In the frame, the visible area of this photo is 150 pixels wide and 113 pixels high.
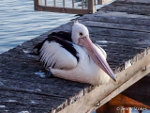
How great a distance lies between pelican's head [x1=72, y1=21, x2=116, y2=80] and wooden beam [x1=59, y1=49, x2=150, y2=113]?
209 mm

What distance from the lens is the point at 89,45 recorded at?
5.23 m

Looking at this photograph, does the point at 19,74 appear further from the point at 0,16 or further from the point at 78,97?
the point at 0,16

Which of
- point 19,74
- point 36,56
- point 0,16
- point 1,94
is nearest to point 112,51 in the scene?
point 36,56

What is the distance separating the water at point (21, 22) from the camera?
12461 millimetres

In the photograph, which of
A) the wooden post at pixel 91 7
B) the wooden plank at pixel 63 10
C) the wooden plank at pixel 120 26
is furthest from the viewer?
the wooden plank at pixel 63 10

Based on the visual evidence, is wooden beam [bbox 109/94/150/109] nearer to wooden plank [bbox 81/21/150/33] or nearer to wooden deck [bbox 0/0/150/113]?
wooden deck [bbox 0/0/150/113]

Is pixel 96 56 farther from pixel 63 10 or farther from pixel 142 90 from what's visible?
pixel 63 10

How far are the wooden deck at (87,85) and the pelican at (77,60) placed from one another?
3.1 inches

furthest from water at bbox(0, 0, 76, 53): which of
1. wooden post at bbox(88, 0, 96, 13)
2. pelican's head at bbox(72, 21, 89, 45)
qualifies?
pelican's head at bbox(72, 21, 89, 45)

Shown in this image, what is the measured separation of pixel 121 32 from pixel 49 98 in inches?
93.1

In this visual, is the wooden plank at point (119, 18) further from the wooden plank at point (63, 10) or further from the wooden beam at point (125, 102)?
the wooden beam at point (125, 102)

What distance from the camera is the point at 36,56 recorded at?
18.8 ft

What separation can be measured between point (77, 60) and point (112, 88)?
65cm

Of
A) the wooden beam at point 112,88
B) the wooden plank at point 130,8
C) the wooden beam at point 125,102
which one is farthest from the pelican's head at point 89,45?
the wooden plank at point 130,8
